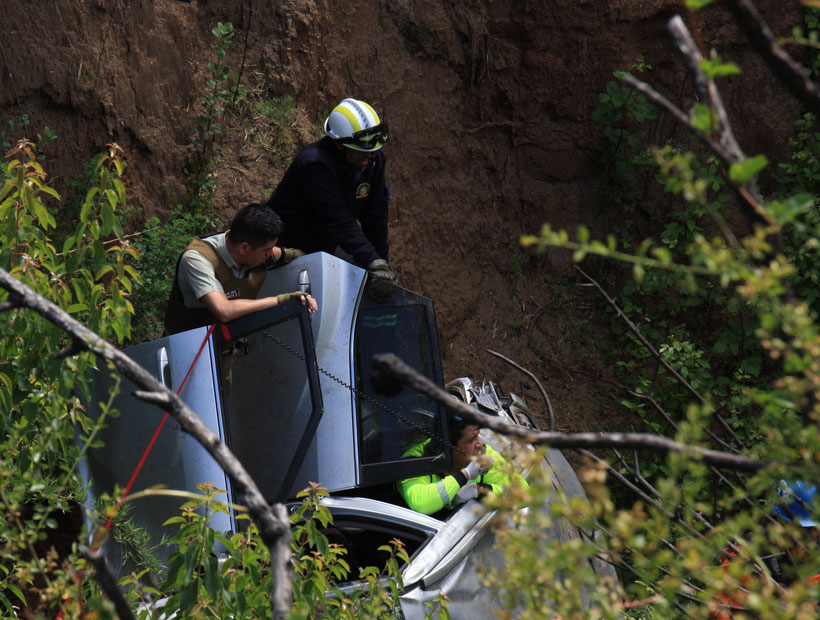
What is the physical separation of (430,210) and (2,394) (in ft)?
18.6

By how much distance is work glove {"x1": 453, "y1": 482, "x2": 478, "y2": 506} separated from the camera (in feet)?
14.5

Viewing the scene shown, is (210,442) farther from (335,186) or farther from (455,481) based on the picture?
(335,186)

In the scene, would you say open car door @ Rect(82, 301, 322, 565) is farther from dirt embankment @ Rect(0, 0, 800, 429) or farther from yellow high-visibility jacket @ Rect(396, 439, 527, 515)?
dirt embankment @ Rect(0, 0, 800, 429)

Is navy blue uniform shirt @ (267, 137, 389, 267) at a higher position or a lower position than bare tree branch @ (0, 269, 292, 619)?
lower

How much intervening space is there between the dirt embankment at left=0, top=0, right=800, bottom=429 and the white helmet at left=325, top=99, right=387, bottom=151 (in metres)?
2.42

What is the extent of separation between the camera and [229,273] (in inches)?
178

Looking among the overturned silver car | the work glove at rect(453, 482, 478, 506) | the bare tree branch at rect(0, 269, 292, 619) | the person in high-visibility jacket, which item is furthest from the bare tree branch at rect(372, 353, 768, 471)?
the work glove at rect(453, 482, 478, 506)

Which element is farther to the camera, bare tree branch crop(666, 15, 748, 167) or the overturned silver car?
the overturned silver car

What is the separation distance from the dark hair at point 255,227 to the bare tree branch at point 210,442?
8.16 feet

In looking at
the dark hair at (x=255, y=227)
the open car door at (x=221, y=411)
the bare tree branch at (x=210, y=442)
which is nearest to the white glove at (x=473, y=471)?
the open car door at (x=221, y=411)

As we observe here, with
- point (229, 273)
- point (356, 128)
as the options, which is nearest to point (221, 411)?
point (229, 273)

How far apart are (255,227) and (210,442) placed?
280 centimetres

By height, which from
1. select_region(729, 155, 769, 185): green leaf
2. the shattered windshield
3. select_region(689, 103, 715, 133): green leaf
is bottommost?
the shattered windshield

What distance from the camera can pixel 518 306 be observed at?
840cm
